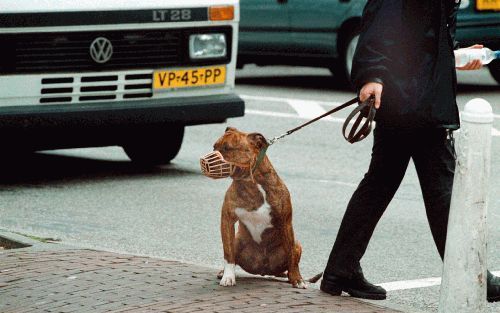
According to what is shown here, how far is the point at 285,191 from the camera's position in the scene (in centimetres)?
602

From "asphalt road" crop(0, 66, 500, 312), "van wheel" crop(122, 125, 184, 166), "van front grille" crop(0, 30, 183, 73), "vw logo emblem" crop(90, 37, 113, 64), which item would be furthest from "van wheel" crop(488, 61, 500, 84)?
"vw logo emblem" crop(90, 37, 113, 64)

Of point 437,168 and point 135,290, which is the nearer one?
point 437,168

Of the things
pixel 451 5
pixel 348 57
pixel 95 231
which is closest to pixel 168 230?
pixel 95 231

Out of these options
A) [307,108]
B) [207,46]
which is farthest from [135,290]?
[307,108]

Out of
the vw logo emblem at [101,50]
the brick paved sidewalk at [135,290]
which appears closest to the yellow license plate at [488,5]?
the vw logo emblem at [101,50]

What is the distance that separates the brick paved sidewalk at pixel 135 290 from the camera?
572 centimetres

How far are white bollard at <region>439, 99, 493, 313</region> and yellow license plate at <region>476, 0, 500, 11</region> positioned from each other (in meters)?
10.3

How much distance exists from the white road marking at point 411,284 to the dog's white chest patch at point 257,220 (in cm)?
84

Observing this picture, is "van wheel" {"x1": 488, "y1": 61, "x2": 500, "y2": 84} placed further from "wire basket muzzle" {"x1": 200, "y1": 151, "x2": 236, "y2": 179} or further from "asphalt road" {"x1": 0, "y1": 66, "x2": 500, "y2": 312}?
"wire basket muzzle" {"x1": 200, "y1": 151, "x2": 236, "y2": 179}

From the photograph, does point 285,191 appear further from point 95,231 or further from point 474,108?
point 95,231

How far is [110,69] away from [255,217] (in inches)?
164

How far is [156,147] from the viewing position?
10914 mm

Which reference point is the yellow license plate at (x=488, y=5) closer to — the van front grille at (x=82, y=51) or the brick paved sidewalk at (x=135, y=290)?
the van front grille at (x=82, y=51)

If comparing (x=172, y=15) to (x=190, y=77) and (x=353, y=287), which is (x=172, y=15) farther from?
(x=353, y=287)
